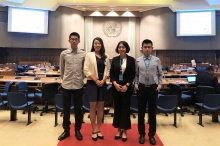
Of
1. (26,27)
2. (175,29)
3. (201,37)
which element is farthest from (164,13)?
(26,27)

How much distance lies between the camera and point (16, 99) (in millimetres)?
3986

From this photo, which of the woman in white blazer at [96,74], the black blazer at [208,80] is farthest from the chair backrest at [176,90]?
the woman in white blazer at [96,74]

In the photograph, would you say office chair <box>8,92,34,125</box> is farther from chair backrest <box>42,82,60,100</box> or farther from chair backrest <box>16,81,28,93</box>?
chair backrest <box>16,81,28,93</box>

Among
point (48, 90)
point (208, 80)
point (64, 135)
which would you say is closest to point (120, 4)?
point (208, 80)

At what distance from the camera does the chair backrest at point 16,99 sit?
156 inches

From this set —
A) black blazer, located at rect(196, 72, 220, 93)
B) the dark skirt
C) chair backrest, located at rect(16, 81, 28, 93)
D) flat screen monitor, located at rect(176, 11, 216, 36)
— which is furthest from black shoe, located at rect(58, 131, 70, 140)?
flat screen monitor, located at rect(176, 11, 216, 36)

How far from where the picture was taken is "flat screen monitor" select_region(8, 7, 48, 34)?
1206cm

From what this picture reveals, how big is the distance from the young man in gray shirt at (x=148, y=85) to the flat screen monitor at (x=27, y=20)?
10968mm

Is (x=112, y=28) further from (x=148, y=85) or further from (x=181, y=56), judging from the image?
(x=148, y=85)

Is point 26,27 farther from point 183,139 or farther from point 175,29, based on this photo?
point 183,139

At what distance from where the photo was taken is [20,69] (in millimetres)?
9578

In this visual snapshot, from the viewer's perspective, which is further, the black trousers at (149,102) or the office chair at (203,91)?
the office chair at (203,91)

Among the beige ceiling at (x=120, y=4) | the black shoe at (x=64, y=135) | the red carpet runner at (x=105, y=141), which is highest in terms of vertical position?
the beige ceiling at (x=120, y=4)

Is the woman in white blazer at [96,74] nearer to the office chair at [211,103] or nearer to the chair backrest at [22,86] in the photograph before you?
the office chair at [211,103]
